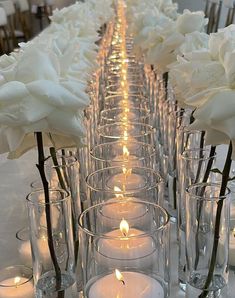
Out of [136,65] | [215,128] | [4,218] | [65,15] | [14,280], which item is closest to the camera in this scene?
[215,128]

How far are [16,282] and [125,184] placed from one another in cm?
21

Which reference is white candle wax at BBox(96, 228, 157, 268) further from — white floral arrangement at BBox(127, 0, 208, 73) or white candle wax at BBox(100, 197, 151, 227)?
white floral arrangement at BBox(127, 0, 208, 73)

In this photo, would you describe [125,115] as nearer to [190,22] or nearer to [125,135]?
[125,135]

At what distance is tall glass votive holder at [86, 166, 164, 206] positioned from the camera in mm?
696

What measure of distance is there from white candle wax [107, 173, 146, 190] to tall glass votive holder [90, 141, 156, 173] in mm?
18

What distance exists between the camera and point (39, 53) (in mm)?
603

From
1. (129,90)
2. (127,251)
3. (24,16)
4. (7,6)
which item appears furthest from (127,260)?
(24,16)

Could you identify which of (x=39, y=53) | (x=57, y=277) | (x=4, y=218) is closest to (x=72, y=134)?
(x=39, y=53)

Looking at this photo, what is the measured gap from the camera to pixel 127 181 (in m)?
0.78

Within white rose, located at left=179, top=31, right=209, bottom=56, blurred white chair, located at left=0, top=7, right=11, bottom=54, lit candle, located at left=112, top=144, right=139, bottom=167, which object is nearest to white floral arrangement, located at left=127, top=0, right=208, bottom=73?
white rose, located at left=179, top=31, right=209, bottom=56

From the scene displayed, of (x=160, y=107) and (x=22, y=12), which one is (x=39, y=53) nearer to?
(x=160, y=107)

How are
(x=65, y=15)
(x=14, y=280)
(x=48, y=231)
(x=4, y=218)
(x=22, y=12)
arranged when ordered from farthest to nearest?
1. (x=22, y=12)
2. (x=65, y=15)
3. (x=4, y=218)
4. (x=14, y=280)
5. (x=48, y=231)

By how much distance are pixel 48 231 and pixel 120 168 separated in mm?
180

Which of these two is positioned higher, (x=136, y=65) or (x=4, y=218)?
(x=136, y=65)
